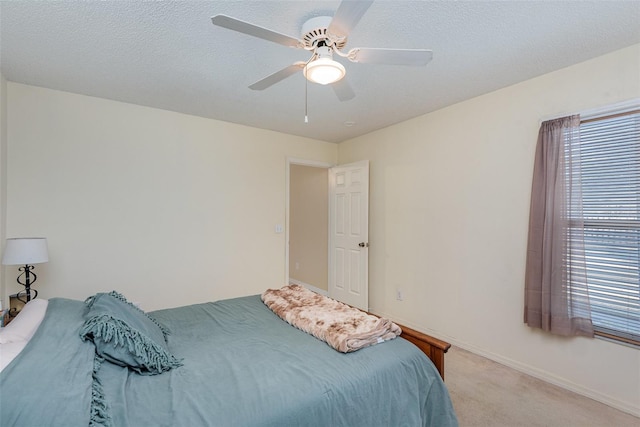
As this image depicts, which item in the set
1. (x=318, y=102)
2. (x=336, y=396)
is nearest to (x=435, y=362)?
(x=336, y=396)

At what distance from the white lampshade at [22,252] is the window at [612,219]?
4218 mm

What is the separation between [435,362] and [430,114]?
2.64 meters

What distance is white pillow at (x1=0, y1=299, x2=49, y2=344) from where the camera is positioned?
1.21m

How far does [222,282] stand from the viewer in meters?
3.66

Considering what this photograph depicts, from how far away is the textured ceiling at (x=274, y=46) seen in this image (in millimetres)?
1701

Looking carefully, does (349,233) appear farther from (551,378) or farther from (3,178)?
(3,178)

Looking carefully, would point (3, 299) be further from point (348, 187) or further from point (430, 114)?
point (430, 114)

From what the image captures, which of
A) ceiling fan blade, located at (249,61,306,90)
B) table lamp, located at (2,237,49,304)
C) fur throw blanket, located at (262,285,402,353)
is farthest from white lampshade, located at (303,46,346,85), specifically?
table lamp, located at (2,237,49,304)

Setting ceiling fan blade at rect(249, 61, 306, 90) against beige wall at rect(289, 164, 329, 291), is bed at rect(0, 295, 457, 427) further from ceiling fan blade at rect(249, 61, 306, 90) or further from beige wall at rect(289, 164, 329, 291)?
beige wall at rect(289, 164, 329, 291)

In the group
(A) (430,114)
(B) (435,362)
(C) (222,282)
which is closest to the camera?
(B) (435,362)

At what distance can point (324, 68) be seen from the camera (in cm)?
162

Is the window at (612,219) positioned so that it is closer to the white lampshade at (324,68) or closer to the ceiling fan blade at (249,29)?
the white lampshade at (324,68)

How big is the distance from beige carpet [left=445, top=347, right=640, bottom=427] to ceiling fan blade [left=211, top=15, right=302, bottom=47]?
254 cm

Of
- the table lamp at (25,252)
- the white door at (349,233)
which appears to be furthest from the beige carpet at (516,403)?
the table lamp at (25,252)
